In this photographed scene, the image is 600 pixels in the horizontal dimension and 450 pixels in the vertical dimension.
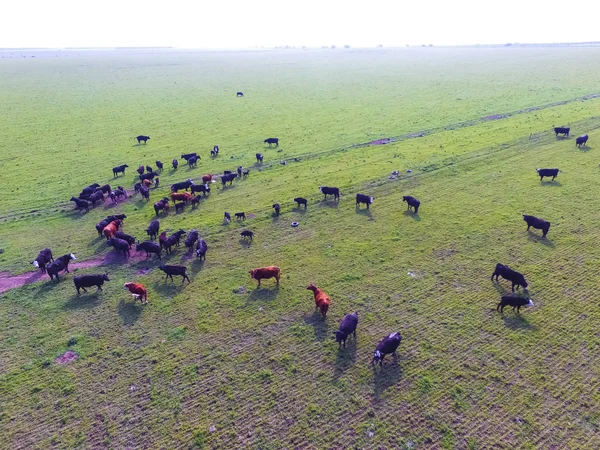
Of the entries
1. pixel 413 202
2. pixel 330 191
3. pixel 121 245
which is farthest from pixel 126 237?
pixel 413 202

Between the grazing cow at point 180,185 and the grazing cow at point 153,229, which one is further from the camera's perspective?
the grazing cow at point 180,185

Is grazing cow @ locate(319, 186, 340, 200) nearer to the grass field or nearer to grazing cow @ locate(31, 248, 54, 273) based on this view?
the grass field

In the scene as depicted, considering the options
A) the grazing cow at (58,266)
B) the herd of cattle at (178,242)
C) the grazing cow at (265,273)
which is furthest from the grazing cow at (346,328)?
the grazing cow at (58,266)

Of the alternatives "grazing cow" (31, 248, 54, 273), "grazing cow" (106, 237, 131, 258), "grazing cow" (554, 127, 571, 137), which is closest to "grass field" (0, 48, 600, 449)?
"grazing cow" (106, 237, 131, 258)

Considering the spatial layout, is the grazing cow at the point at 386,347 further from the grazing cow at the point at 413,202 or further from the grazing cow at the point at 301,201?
the grazing cow at the point at 301,201

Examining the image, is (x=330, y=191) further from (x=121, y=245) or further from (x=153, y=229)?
(x=121, y=245)

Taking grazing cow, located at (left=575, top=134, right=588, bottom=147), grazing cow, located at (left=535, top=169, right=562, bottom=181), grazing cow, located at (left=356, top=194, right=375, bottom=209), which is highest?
grazing cow, located at (left=575, top=134, right=588, bottom=147)
